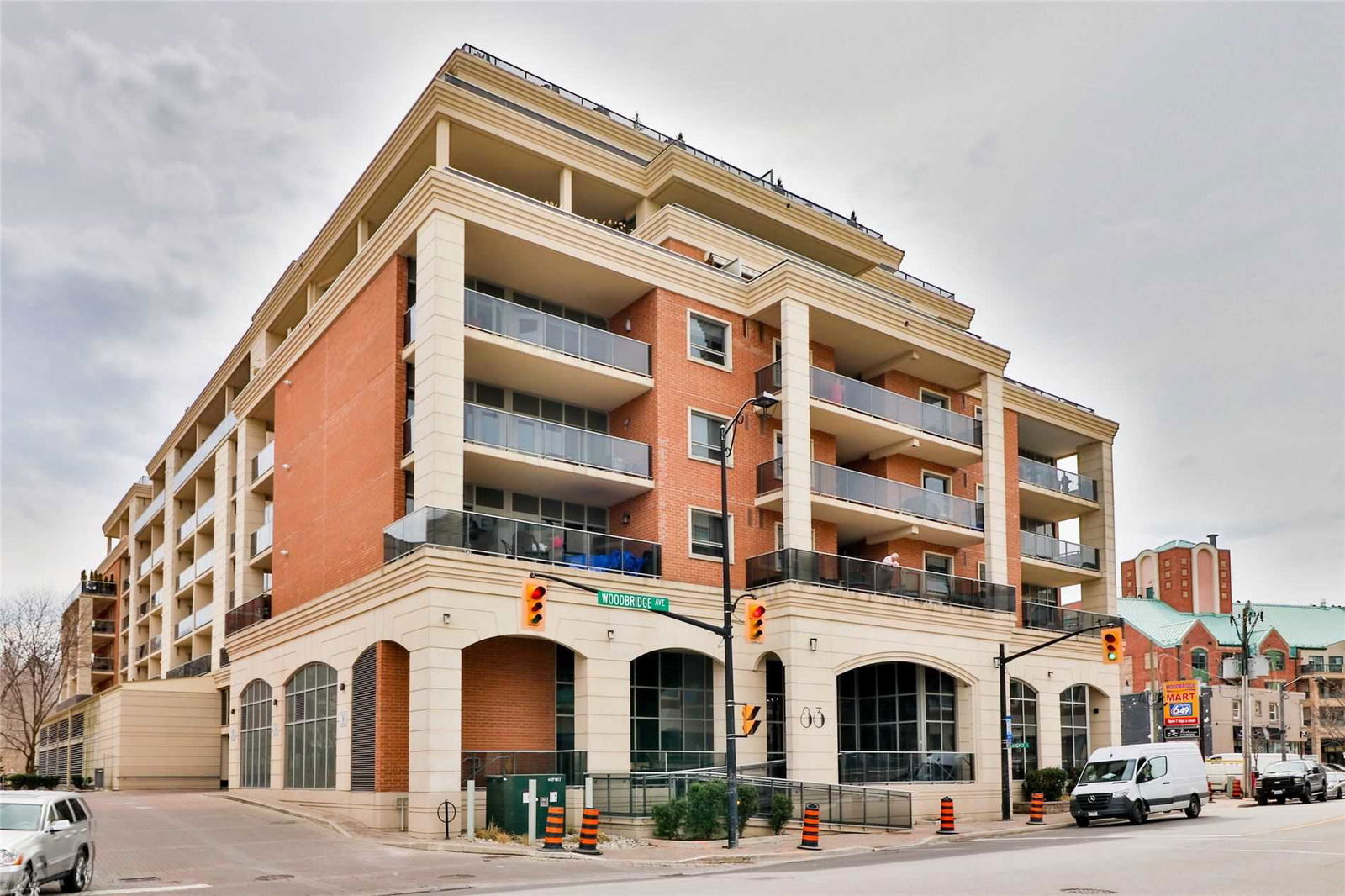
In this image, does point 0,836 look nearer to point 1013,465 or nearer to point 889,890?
point 889,890

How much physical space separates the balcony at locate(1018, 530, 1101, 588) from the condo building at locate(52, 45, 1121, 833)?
28 cm

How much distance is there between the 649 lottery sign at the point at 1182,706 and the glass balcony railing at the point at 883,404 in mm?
23683

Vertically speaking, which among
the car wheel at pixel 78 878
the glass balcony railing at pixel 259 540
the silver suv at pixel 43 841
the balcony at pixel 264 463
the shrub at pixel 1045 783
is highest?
the balcony at pixel 264 463

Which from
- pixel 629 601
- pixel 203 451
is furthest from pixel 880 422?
pixel 203 451

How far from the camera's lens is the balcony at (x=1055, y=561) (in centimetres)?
4816

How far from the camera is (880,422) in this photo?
39438 mm

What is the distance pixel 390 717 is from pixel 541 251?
13.0 metres

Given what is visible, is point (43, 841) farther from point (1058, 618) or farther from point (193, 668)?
Result: point (193, 668)

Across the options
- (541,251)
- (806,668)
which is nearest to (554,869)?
(806,668)

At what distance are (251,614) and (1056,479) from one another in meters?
31.8

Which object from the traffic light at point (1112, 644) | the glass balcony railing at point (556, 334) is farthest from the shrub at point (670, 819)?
the traffic light at point (1112, 644)

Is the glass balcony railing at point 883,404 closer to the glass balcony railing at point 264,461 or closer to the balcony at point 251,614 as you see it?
the glass balcony railing at point 264,461

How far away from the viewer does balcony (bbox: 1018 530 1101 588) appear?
48156mm

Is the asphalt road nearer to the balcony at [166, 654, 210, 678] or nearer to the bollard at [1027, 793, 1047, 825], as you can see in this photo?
the bollard at [1027, 793, 1047, 825]
